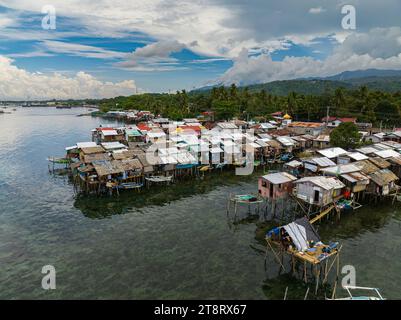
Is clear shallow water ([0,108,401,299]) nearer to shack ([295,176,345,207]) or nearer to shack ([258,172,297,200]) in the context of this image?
shack ([295,176,345,207])

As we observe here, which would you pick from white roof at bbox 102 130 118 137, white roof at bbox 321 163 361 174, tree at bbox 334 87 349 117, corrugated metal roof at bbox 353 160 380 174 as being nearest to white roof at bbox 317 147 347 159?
corrugated metal roof at bbox 353 160 380 174

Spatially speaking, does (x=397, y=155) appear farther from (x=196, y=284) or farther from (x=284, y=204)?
(x=196, y=284)

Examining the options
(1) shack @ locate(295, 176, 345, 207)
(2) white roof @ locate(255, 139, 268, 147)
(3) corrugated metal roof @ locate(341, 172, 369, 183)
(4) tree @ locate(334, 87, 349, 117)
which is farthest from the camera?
(4) tree @ locate(334, 87, 349, 117)

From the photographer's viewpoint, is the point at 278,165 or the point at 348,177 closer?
the point at 348,177

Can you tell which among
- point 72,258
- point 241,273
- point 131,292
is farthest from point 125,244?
point 241,273

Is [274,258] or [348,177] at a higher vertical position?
[348,177]

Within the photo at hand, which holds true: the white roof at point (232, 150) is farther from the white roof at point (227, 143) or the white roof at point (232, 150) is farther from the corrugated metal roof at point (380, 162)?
the corrugated metal roof at point (380, 162)

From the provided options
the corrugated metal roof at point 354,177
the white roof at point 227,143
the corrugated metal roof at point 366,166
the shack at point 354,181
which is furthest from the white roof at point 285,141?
the shack at point 354,181
